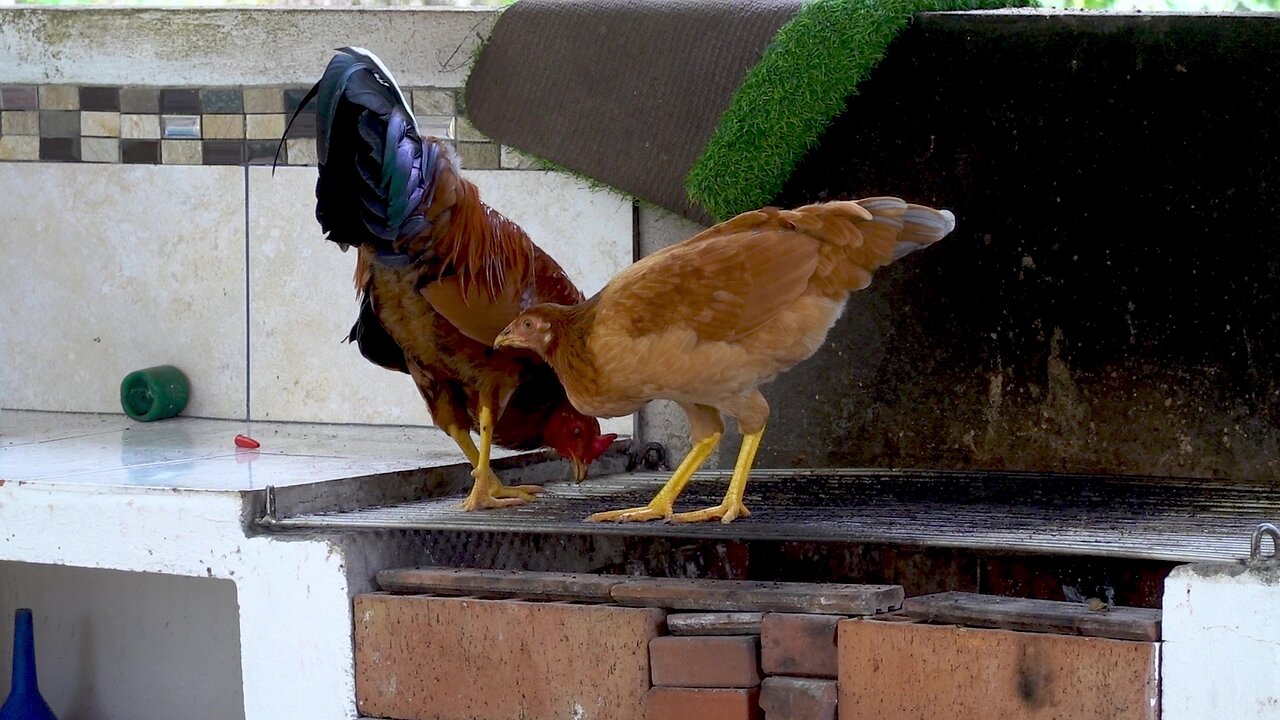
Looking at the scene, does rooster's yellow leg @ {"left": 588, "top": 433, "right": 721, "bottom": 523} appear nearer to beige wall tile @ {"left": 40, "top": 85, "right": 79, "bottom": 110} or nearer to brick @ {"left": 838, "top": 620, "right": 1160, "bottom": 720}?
brick @ {"left": 838, "top": 620, "right": 1160, "bottom": 720}

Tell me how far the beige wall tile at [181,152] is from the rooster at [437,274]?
1.39 m

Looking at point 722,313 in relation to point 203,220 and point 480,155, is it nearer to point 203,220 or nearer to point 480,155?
point 480,155

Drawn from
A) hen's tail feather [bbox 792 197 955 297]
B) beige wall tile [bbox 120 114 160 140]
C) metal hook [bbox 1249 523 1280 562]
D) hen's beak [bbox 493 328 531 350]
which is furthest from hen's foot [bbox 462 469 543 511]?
beige wall tile [bbox 120 114 160 140]

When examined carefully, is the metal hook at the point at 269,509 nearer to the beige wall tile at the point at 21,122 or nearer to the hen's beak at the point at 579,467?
the hen's beak at the point at 579,467

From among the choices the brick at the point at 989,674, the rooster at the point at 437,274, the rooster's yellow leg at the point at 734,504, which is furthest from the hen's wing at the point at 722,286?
the brick at the point at 989,674

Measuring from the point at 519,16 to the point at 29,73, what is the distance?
61.8 inches

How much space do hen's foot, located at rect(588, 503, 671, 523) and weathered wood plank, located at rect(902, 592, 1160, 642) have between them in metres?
0.60

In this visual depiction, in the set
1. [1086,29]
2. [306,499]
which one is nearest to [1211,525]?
[1086,29]

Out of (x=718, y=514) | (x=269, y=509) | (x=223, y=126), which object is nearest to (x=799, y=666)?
(x=718, y=514)

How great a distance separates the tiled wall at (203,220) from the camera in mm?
3980

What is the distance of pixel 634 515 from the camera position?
8.94 ft

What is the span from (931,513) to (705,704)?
2.34ft

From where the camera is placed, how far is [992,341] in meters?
3.53

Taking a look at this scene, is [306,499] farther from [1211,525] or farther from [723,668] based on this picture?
[1211,525]
